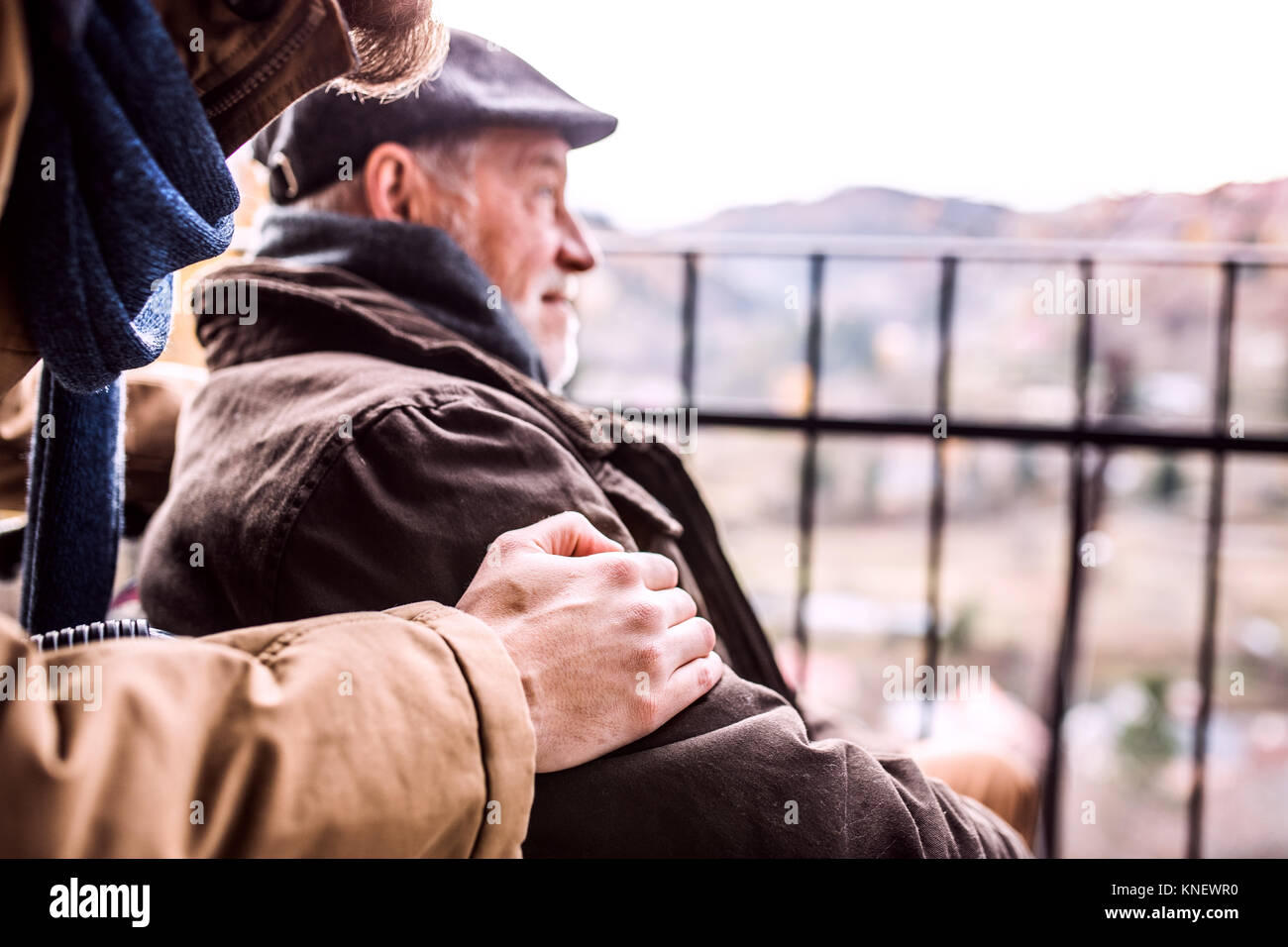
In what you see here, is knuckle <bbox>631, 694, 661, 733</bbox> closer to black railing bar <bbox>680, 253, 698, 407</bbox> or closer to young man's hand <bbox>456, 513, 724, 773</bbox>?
young man's hand <bbox>456, 513, 724, 773</bbox>

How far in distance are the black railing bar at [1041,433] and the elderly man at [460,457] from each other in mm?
870

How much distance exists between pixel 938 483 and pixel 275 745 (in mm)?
2052

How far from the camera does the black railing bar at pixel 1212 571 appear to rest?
2.20 meters

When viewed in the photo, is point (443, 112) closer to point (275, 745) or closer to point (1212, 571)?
point (275, 745)

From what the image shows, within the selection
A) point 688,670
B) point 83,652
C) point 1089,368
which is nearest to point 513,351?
point 688,670

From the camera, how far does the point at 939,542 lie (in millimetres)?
2361

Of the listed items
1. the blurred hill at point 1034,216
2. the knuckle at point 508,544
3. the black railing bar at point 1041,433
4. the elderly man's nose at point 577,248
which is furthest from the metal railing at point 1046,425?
the knuckle at point 508,544

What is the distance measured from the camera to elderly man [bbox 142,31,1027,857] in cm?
91

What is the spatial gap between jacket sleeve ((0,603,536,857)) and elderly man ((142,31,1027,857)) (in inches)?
7.1

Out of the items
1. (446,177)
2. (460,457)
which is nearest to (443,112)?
(446,177)

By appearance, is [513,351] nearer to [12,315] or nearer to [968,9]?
[12,315]

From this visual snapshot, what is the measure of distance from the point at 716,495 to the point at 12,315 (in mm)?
3047

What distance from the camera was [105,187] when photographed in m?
0.65
